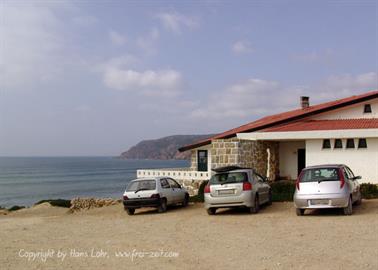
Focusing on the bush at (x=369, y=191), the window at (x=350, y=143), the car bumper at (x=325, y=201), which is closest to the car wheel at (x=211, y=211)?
the car bumper at (x=325, y=201)

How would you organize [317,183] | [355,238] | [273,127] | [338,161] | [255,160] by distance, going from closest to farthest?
[355,238] < [317,183] < [338,161] < [255,160] < [273,127]

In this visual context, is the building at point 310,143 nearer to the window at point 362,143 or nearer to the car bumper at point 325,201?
the window at point 362,143

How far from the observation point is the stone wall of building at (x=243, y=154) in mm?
22625

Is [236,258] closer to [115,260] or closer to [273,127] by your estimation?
[115,260]

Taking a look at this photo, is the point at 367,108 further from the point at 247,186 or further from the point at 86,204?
the point at 86,204

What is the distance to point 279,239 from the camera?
34.6ft

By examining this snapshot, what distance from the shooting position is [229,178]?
607 inches

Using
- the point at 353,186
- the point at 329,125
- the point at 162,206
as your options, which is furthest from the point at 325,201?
the point at 329,125

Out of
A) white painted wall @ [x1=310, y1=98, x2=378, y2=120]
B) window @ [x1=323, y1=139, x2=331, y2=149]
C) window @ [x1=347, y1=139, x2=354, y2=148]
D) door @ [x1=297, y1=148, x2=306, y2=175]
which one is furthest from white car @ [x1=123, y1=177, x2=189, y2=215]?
white painted wall @ [x1=310, y1=98, x2=378, y2=120]

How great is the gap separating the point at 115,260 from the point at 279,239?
3715 mm

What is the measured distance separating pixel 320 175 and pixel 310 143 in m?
8.53

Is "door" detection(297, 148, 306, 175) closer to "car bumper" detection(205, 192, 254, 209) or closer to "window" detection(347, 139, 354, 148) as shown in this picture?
"window" detection(347, 139, 354, 148)

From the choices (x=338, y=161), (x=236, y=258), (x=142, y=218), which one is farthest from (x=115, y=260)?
(x=338, y=161)

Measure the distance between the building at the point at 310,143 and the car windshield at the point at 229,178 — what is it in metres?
6.96
